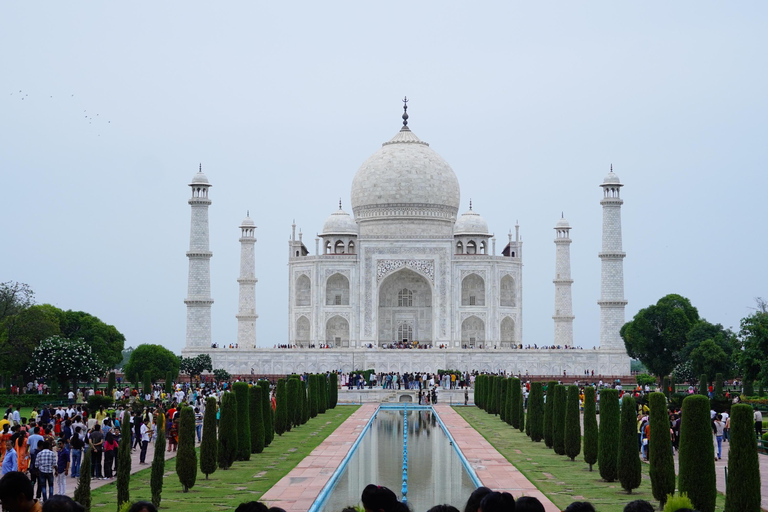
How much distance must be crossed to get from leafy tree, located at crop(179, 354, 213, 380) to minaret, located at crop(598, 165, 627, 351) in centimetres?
1380

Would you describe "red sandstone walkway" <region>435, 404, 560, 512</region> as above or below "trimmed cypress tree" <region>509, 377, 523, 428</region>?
below

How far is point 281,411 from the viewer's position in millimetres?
19375

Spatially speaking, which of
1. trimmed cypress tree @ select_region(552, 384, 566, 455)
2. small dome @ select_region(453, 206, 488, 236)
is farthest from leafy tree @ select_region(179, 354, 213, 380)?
trimmed cypress tree @ select_region(552, 384, 566, 455)

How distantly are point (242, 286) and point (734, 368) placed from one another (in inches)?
724

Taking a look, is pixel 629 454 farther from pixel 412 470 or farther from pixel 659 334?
pixel 659 334

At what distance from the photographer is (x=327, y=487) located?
12234 millimetres

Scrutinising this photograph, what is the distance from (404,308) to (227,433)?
27641 millimetres

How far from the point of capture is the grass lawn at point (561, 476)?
11.4 metres

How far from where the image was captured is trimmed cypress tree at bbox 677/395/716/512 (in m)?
10.0

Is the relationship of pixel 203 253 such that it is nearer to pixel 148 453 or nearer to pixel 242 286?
pixel 242 286

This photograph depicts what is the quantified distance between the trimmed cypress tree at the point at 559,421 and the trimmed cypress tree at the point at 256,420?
452 centimetres

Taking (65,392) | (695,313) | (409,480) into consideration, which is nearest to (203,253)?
(65,392)

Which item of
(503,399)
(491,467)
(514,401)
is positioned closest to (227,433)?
(491,467)

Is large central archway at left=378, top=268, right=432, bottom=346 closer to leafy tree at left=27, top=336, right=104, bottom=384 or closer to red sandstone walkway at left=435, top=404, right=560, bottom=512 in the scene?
leafy tree at left=27, top=336, right=104, bottom=384
